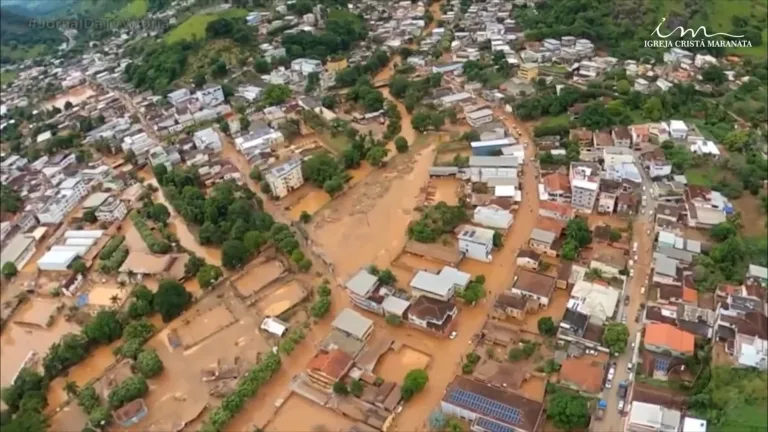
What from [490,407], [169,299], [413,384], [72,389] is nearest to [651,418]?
[490,407]

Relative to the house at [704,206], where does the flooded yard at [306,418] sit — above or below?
below

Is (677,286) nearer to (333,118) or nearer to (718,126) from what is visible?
(718,126)

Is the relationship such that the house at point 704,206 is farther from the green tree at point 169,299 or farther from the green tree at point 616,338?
the green tree at point 169,299

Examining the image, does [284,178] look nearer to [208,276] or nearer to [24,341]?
[208,276]

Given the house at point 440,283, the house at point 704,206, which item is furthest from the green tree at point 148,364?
the house at point 704,206

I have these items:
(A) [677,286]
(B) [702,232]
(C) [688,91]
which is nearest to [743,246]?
(B) [702,232]

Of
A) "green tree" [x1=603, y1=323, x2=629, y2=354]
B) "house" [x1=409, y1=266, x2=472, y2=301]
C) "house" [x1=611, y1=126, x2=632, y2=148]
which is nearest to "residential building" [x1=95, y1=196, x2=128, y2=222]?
"house" [x1=409, y1=266, x2=472, y2=301]

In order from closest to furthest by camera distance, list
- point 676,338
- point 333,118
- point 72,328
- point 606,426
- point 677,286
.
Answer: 1. point 606,426
2. point 676,338
3. point 677,286
4. point 72,328
5. point 333,118
